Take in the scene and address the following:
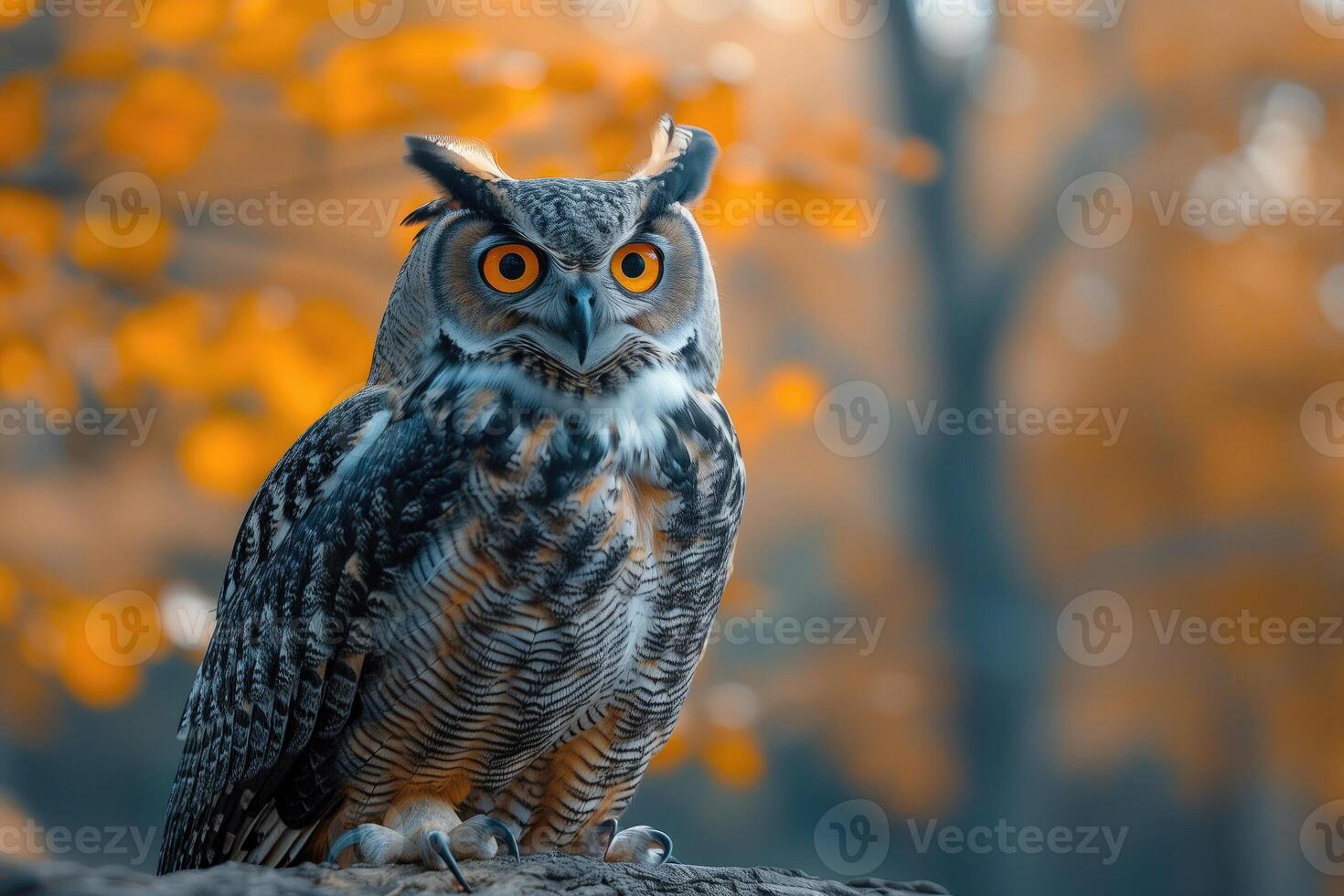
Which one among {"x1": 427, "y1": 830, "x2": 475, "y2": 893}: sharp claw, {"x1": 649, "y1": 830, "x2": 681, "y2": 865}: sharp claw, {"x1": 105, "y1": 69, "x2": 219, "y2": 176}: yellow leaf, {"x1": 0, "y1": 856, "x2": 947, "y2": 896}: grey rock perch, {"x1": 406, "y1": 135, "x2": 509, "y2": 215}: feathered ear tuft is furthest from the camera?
{"x1": 105, "y1": 69, "x2": 219, "y2": 176}: yellow leaf

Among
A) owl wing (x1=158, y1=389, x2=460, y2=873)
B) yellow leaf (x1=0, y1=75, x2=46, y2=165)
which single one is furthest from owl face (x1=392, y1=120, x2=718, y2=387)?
yellow leaf (x1=0, y1=75, x2=46, y2=165)

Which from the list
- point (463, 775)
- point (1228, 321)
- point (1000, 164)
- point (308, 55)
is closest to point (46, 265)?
point (308, 55)

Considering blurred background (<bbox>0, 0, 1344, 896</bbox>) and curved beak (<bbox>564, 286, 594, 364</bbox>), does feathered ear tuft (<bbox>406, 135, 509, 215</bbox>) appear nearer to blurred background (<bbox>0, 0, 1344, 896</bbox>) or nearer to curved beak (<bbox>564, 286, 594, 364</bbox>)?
A: curved beak (<bbox>564, 286, 594, 364</bbox>)

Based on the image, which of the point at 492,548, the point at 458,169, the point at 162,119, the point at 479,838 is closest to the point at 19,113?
the point at 162,119

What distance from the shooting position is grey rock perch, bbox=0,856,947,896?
3.17 ft

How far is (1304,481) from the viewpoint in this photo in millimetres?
3770

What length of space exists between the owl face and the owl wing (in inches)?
5.9

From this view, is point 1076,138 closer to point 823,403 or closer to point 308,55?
point 823,403

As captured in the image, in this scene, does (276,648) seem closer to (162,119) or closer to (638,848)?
(638,848)

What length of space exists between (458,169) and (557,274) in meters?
0.18

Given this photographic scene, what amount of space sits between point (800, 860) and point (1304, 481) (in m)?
2.78

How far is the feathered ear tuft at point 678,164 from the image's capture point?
127 centimetres

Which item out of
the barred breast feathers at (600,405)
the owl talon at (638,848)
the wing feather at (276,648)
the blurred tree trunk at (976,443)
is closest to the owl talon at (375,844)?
the wing feather at (276,648)

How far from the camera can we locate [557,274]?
3.86 ft
